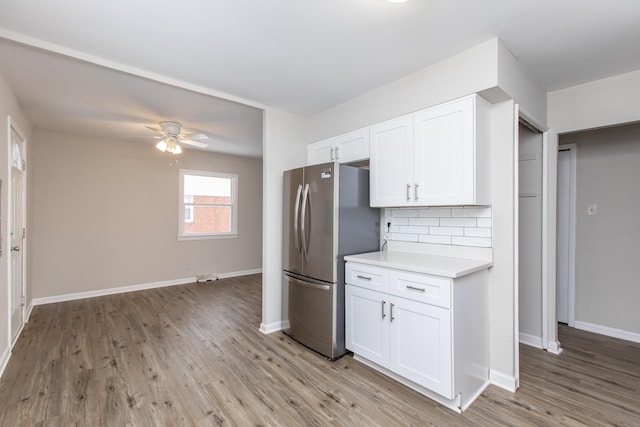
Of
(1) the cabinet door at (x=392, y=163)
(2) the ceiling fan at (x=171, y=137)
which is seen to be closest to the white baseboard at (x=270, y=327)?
(1) the cabinet door at (x=392, y=163)

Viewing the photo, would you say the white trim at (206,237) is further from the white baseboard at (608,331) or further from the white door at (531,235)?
the white baseboard at (608,331)

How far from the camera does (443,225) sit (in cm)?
268

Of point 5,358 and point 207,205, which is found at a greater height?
point 207,205

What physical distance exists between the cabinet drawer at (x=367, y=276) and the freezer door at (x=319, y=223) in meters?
0.14

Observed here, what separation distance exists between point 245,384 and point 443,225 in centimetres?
211

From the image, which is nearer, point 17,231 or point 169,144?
point 17,231

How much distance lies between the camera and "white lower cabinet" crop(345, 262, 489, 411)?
1980mm

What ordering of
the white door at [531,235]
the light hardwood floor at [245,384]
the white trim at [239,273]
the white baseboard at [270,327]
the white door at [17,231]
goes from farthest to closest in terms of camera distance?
the white trim at [239,273]
the white baseboard at [270,327]
the white door at [17,231]
the white door at [531,235]
the light hardwood floor at [245,384]

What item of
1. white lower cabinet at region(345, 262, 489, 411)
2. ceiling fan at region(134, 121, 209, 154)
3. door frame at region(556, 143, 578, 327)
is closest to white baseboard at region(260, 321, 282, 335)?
white lower cabinet at region(345, 262, 489, 411)

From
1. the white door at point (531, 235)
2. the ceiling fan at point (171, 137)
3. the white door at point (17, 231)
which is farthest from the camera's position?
the ceiling fan at point (171, 137)

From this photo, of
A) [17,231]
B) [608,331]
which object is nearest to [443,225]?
[608,331]

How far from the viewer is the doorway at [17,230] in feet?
9.88

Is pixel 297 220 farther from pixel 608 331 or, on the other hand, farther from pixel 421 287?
pixel 608 331

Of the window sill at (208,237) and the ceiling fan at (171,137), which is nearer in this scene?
the ceiling fan at (171,137)
